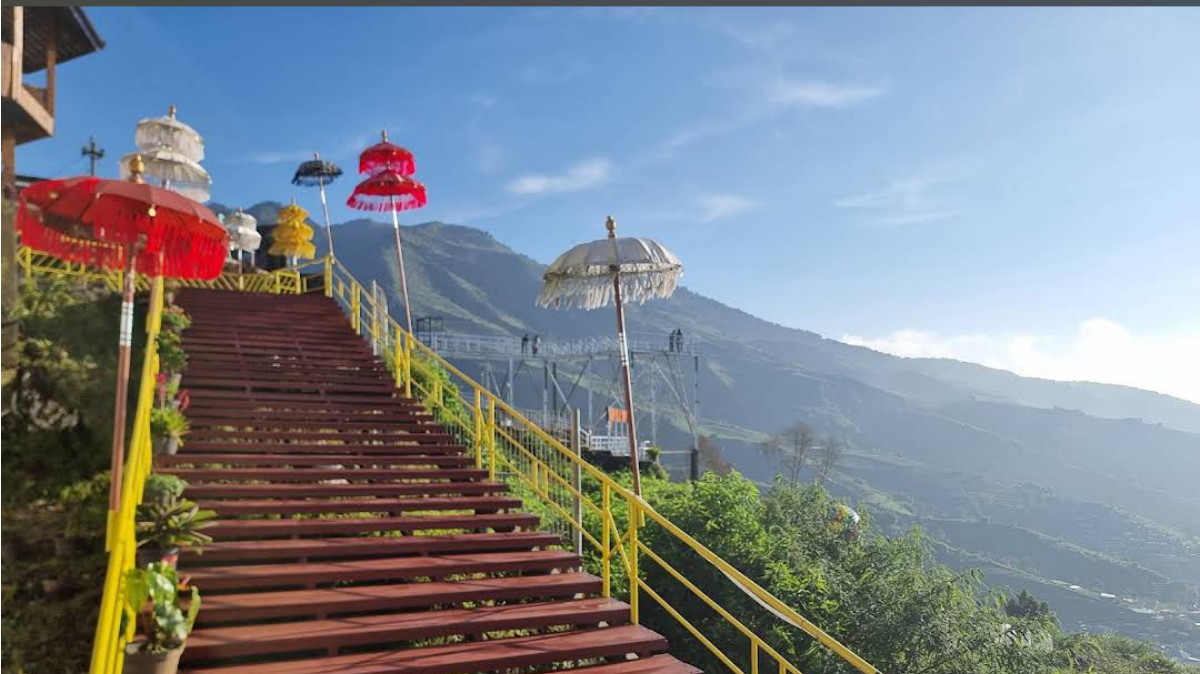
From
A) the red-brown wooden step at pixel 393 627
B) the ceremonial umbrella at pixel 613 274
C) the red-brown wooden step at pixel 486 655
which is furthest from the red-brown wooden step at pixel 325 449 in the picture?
the red-brown wooden step at pixel 486 655

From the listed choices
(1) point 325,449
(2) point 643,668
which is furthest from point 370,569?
(1) point 325,449

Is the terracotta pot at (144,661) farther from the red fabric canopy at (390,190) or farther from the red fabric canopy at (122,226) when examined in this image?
the red fabric canopy at (390,190)

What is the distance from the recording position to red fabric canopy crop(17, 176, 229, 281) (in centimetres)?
607

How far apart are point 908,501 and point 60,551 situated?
187 meters

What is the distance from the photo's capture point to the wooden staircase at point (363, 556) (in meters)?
5.21

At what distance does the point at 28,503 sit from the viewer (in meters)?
8.44

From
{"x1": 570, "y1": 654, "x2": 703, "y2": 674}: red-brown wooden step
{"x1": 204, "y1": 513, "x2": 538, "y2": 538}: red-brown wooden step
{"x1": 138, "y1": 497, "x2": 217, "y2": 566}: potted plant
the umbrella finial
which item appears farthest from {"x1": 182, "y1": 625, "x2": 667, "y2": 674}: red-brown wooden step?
the umbrella finial

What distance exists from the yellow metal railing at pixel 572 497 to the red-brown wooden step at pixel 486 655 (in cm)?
42

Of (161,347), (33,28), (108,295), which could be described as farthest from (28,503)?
(33,28)

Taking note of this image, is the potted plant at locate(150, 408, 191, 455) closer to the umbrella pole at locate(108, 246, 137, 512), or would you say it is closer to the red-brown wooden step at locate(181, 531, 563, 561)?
the umbrella pole at locate(108, 246, 137, 512)

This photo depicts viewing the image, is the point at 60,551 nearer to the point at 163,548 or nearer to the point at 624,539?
the point at 163,548

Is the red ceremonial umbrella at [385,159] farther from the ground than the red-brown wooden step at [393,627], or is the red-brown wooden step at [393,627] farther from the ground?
the red ceremonial umbrella at [385,159]

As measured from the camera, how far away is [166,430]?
7.96 m

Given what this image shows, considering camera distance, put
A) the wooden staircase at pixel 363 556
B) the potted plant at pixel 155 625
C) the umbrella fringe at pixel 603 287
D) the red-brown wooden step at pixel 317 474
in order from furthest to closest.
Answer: the umbrella fringe at pixel 603 287, the red-brown wooden step at pixel 317 474, the wooden staircase at pixel 363 556, the potted plant at pixel 155 625
